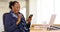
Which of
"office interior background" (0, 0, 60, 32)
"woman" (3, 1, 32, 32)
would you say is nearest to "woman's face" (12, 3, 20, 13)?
"woman" (3, 1, 32, 32)

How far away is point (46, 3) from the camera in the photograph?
11.1 feet

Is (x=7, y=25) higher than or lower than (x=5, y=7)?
lower

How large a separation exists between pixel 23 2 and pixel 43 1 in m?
0.49

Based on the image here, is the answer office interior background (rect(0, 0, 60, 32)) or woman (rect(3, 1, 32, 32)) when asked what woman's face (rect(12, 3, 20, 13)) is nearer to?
woman (rect(3, 1, 32, 32))

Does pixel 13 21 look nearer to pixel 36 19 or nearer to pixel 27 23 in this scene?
pixel 27 23

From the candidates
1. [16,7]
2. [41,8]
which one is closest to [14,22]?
[16,7]

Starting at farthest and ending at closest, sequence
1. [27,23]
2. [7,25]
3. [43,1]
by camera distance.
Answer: [43,1]
[27,23]
[7,25]

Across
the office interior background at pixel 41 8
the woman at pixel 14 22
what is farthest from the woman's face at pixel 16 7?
the office interior background at pixel 41 8

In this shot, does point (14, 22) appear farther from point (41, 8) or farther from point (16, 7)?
point (41, 8)

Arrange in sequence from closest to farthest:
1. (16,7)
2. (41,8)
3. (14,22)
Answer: (14,22) → (16,7) → (41,8)

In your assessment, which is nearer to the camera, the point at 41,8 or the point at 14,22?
the point at 14,22

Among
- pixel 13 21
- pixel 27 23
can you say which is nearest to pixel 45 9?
pixel 27 23

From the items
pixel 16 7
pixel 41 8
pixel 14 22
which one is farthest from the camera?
pixel 41 8

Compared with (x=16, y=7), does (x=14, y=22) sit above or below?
below
